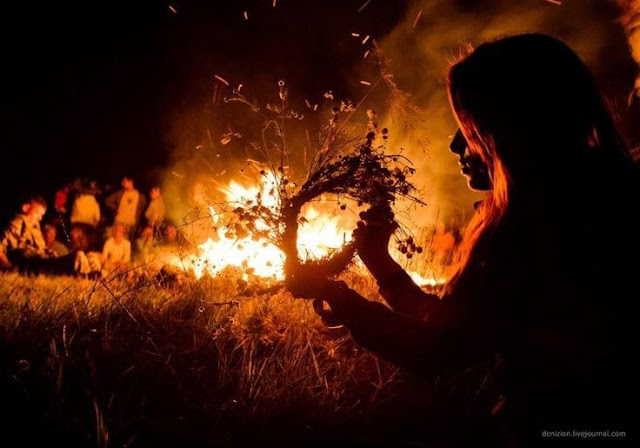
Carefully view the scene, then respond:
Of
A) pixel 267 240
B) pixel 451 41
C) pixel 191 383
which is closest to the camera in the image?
pixel 267 240

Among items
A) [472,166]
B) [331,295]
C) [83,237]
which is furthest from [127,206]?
[472,166]

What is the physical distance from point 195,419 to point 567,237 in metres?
2.02

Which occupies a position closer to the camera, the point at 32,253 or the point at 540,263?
the point at 540,263

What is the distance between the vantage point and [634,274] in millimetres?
1210

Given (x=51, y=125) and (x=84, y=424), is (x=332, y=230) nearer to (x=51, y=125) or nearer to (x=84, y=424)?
(x=84, y=424)

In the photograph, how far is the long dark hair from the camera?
1397mm

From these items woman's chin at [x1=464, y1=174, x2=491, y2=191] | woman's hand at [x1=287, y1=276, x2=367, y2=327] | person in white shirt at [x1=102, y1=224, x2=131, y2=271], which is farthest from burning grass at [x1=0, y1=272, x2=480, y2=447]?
person in white shirt at [x1=102, y1=224, x2=131, y2=271]

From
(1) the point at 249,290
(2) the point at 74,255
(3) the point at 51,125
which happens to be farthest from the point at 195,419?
(3) the point at 51,125

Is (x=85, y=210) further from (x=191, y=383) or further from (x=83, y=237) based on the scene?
(x=191, y=383)

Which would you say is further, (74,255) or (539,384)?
(74,255)

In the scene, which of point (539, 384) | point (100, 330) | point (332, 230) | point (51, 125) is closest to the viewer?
point (539, 384)

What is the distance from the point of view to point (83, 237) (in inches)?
357

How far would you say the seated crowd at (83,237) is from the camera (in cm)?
757

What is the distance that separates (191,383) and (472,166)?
203 centimetres
